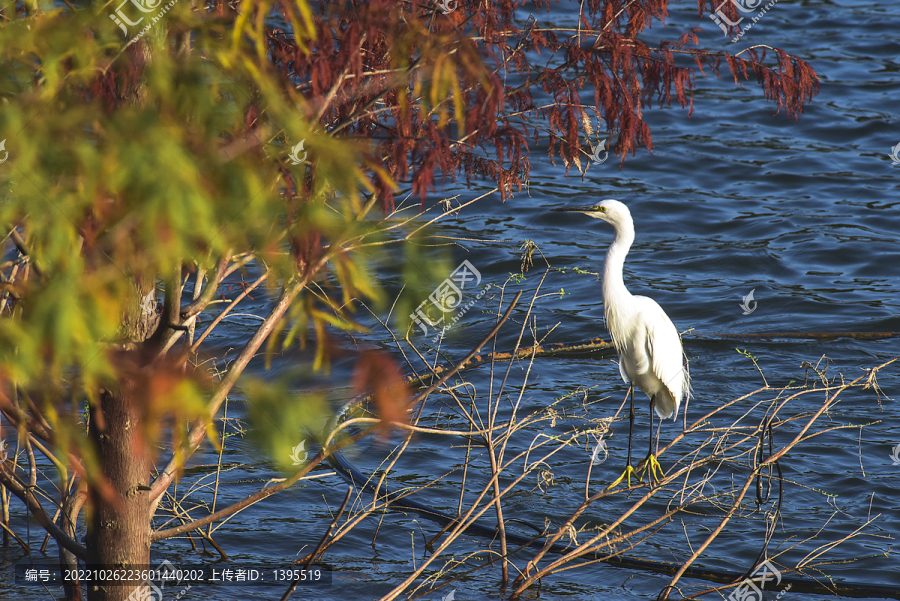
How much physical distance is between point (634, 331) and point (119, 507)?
3705mm

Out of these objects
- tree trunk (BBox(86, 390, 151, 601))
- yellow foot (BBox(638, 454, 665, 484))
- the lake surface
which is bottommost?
the lake surface

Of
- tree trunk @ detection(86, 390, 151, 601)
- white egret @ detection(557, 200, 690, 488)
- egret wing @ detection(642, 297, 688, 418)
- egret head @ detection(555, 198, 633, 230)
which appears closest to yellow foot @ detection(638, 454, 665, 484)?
white egret @ detection(557, 200, 690, 488)

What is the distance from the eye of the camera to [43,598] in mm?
4777

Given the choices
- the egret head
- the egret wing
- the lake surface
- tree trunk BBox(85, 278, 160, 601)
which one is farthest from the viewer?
the egret wing

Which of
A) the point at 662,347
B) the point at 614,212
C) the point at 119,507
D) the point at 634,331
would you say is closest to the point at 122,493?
the point at 119,507

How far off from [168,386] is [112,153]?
428 mm

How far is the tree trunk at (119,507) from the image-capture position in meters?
3.10

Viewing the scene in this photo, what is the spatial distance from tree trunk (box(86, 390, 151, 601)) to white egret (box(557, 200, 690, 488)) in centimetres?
318

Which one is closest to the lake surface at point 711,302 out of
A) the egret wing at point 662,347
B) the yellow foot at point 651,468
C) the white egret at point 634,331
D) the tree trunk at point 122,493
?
the yellow foot at point 651,468

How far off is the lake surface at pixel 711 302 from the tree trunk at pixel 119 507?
6.20 feet

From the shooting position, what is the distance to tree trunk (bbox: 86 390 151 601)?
3.10 m

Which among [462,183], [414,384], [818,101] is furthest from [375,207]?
[818,101]

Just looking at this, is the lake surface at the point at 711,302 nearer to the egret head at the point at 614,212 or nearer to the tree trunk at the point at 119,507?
the egret head at the point at 614,212

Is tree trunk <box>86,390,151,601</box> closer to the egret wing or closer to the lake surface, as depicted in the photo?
the lake surface
